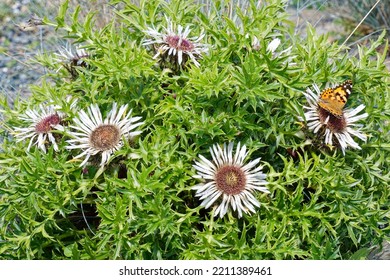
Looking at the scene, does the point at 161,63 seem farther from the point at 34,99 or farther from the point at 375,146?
the point at 375,146

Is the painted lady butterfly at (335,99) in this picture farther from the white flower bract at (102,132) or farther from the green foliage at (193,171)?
the white flower bract at (102,132)

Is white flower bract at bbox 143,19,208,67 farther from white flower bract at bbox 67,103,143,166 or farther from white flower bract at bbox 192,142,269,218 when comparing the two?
white flower bract at bbox 192,142,269,218

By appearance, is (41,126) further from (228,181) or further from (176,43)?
(228,181)

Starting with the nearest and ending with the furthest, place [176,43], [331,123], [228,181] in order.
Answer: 1. [228,181]
2. [331,123]
3. [176,43]

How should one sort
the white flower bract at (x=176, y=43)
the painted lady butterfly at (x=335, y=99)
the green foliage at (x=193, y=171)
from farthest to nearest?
the white flower bract at (x=176, y=43), the painted lady butterfly at (x=335, y=99), the green foliage at (x=193, y=171)

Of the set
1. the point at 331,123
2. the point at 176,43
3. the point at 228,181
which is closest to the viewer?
the point at 228,181

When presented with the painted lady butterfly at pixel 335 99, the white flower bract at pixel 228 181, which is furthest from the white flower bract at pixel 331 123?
the white flower bract at pixel 228 181

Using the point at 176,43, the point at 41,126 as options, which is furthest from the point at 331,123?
the point at 41,126
